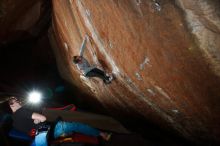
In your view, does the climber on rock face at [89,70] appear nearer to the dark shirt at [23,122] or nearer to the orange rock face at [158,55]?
the orange rock face at [158,55]

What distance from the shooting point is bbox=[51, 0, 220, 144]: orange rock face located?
1708mm

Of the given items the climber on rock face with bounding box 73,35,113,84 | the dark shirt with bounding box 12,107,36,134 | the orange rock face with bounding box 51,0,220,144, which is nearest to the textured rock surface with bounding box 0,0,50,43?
the orange rock face with bounding box 51,0,220,144

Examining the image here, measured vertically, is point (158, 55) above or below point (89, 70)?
below

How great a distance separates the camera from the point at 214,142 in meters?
3.15

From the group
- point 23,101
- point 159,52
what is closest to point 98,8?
point 159,52

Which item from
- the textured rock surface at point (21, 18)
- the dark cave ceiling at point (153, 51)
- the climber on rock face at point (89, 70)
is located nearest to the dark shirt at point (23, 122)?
the dark cave ceiling at point (153, 51)

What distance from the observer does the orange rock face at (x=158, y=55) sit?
171 centimetres

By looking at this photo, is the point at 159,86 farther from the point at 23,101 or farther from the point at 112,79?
the point at 23,101

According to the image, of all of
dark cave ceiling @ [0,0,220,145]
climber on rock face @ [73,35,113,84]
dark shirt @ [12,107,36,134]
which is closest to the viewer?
dark cave ceiling @ [0,0,220,145]

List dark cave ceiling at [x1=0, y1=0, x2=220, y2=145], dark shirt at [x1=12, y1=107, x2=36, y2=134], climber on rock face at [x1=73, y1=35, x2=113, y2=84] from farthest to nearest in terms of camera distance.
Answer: dark shirt at [x1=12, y1=107, x2=36, y2=134]
climber on rock face at [x1=73, y1=35, x2=113, y2=84]
dark cave ceiling at [x1=0, y1=0, x2=220, y2=145]

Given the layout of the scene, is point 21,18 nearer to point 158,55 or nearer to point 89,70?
point 89,70

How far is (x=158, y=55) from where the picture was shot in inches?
84.7

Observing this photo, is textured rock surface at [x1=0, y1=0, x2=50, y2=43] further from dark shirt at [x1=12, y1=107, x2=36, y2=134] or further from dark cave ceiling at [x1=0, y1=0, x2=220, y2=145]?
dark shirt at [x1=12, y1=107, x2=36, y2=134]

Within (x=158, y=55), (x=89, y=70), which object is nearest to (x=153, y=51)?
(x=158, y=55)
